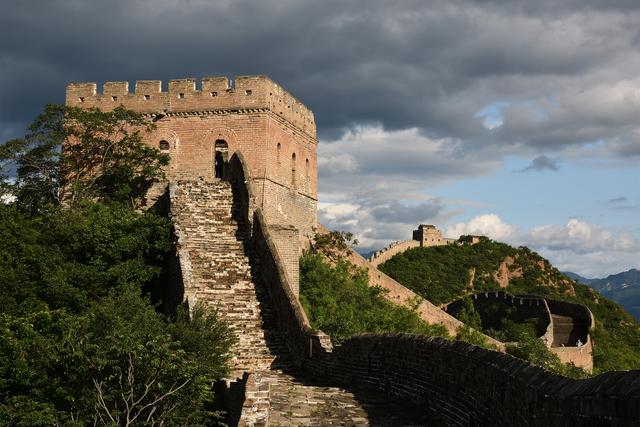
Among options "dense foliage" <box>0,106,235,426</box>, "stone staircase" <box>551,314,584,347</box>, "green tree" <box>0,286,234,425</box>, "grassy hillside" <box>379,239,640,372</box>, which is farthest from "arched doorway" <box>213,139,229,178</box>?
"grassy hillside" <box>379,239,640,372</box>

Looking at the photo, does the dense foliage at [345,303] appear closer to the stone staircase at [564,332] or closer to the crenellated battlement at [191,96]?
the crenellated battlement at [191,96]

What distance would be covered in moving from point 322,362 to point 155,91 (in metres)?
16.4

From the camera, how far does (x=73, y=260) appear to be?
22.7 metres

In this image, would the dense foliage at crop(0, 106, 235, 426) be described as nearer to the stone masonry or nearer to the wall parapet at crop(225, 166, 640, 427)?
the stone masonry

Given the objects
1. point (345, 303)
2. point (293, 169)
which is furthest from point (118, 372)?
point (293, 169)

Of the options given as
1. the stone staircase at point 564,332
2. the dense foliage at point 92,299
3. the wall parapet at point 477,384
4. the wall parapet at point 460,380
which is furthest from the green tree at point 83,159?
the stone staircase at point 564,332

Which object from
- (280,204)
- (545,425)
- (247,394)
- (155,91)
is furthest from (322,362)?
(155,91)

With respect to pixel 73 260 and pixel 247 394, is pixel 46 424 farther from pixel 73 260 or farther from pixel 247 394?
pixel 73 260

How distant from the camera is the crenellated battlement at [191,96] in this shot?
89.0 feet

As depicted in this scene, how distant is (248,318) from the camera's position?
18938mm

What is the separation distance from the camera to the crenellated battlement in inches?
1069


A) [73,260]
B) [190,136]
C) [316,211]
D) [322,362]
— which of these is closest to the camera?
[322,362]

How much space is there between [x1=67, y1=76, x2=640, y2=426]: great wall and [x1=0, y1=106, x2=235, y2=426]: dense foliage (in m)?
1.03

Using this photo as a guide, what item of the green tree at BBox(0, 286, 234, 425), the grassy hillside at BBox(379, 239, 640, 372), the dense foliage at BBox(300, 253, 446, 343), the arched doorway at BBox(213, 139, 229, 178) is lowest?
the green tree at BBox(0, 286, 234, 425)
